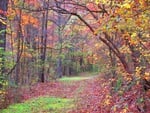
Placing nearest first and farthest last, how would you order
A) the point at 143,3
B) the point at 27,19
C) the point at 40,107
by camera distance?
1. the point at 143,3
2. the point at 40,107
3. the point at 27,19

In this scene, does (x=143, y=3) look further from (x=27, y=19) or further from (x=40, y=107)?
(x=27, y=19)

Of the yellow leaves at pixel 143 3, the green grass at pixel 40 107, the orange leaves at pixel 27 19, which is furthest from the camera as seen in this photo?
the orange leaves at pixel 27 19

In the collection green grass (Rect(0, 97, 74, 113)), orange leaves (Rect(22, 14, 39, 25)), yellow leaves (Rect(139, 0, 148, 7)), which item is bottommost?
green grass (Rect(0, 97, 74, 113))

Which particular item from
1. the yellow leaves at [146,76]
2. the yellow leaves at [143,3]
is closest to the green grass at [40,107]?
the yellow leaves at [146,76]

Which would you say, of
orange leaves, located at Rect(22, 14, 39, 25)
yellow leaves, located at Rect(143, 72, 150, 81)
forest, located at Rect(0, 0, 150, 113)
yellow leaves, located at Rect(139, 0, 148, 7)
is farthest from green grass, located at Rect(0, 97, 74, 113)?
orange leaves, located at Rect(22, 14, 39, 25)

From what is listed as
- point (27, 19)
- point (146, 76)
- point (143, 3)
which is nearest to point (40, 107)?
point (146, 76)

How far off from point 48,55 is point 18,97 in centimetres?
2385

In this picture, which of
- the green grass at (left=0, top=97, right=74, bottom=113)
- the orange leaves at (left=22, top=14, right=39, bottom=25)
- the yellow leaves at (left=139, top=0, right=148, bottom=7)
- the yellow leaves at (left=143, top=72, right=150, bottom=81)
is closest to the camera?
the yellow leaves at (left=139, top=0, right=148, bottom=7)

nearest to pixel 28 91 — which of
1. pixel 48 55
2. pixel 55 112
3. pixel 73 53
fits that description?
pixel 55 112

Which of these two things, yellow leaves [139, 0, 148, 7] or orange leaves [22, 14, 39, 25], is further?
orange leaves [22, 14, 39, 25]

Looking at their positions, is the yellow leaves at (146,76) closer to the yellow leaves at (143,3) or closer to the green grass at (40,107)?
the yellow leaves at (143,3)

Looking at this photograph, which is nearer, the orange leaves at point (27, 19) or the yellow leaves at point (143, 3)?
the yellow leaves at point (143, 3)

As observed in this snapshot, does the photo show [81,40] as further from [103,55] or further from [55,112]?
[55,112]

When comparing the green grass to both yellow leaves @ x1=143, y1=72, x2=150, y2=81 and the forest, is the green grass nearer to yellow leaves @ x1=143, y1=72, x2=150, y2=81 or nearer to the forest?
the forest
